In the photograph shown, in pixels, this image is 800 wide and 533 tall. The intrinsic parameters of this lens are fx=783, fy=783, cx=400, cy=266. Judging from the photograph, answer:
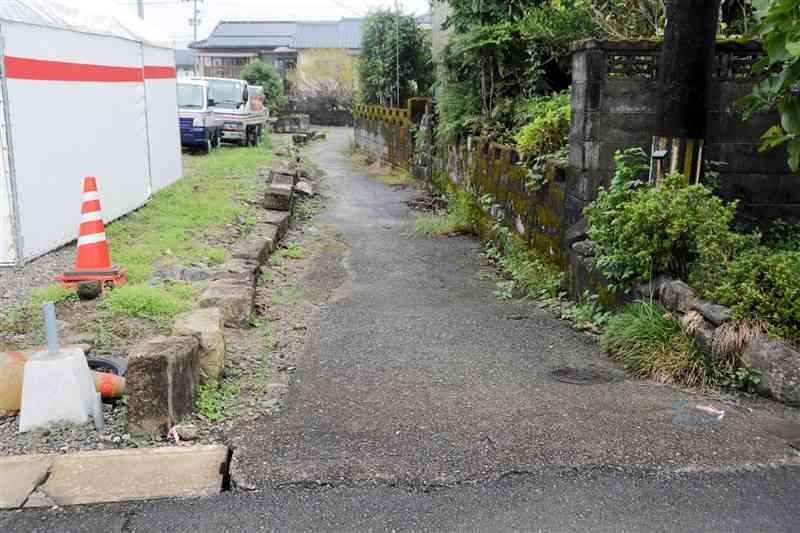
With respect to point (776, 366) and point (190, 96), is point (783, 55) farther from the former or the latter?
point (190, 96)

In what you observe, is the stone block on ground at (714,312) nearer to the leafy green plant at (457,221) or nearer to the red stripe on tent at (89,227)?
the red stripe on tent at (89,227)

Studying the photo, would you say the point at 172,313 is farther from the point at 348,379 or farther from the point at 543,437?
the point at 543,437

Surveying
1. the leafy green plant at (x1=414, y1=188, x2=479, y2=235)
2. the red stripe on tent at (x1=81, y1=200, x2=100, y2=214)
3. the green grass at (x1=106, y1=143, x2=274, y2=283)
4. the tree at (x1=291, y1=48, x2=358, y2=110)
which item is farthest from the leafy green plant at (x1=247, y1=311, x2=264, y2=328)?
the tree at (x1=291, y1=48, x2=358, y2=110)

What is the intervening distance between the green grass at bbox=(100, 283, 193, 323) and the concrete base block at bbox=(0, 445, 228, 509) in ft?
7.60

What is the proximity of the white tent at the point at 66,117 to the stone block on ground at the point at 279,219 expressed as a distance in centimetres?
184

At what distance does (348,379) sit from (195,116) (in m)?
17.1

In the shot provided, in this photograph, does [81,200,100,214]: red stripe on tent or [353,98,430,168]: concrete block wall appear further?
[353,98,430,168]: concrete block wall

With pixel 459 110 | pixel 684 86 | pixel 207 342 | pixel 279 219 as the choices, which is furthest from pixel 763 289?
pixel 459 110

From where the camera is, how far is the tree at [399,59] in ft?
79.3

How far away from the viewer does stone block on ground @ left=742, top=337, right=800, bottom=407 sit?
14.3ft

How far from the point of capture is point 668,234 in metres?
5.47

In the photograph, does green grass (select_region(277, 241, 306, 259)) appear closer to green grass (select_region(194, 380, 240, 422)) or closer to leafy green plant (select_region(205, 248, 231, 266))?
leafy green plant (select_region(205, 248, 231, 266))

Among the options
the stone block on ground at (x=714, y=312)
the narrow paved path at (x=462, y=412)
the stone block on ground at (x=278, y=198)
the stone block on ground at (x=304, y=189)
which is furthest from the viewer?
the stone block on ground at (x=304, y=189)

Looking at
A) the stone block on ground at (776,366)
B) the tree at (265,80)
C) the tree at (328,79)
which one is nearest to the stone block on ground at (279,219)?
the stone block on ground at (776,366)
